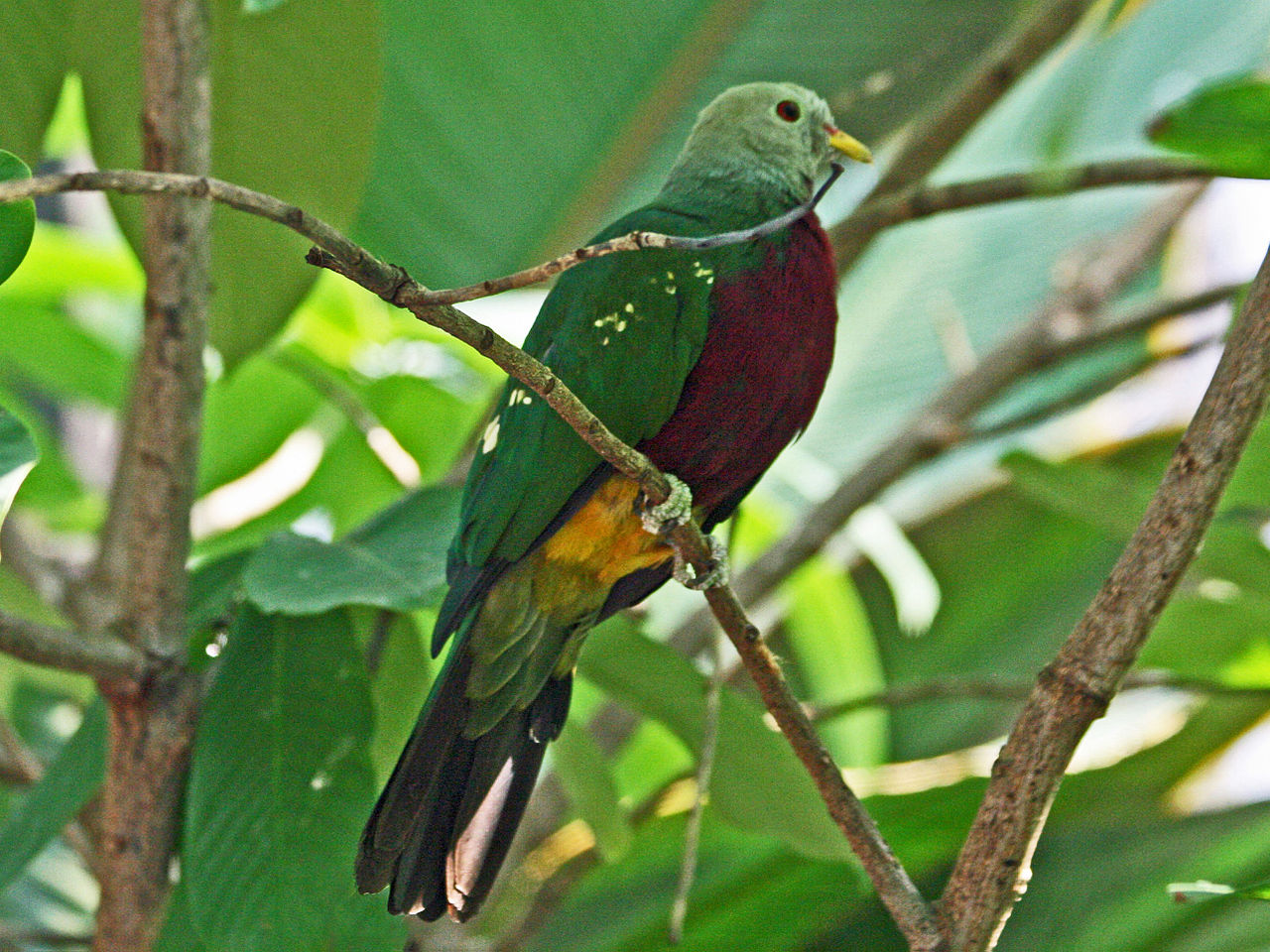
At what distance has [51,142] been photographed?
2.98m

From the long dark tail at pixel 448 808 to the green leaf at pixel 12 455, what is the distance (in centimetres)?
53

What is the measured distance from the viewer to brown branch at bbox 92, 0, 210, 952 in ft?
5.45

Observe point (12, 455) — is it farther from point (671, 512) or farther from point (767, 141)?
point (767, 141)

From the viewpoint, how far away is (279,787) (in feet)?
5.09

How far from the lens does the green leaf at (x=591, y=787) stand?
179cm

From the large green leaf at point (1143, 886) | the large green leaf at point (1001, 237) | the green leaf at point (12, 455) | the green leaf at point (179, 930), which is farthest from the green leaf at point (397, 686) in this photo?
the large green leaf at point (1001, 237)

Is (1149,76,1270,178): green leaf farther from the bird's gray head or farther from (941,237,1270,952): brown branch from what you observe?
the bird's gray head

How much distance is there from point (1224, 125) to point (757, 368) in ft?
1.95

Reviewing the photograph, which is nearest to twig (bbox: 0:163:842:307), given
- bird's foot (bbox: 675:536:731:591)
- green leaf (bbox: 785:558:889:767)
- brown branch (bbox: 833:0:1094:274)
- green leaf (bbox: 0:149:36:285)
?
green leaf (bbox: 0:149:36:285)

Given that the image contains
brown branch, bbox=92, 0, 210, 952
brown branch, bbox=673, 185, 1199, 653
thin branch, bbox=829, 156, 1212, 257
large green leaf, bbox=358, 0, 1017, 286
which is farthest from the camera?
large green leaf, bbox=358, 0, 1017, 286

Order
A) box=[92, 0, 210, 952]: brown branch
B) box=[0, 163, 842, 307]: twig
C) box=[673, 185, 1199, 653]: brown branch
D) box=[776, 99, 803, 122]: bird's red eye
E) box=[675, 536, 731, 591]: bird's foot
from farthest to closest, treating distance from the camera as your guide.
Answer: box=[673, 185, 1199, 653]: brown branch, box=[776, 99, 803, 122]: bird's red eye, box=[92, 0, 210, 952]: brown branch, box=[675, 536, 731, 591]: bird's foot, box=[0, 163, 842, 307]: twig

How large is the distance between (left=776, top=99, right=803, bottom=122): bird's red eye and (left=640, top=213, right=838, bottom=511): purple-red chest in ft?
1.20

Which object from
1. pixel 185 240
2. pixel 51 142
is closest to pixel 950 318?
pixel 185 240

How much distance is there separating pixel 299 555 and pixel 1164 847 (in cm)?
159
